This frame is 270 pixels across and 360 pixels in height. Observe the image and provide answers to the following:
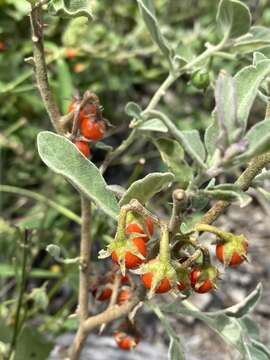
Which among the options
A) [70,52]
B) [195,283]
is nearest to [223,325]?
[195,283]

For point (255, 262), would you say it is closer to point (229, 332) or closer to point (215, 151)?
point (229, 332)

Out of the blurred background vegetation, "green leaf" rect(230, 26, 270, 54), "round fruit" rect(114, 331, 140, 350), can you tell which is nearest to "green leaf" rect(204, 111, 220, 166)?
"green leaf" rect(230, 26, 270, 54)

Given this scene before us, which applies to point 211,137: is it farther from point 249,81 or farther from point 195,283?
point 195,283

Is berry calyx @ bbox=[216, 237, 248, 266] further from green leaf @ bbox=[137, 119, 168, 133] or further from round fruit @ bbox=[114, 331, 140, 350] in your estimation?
round fruit @ bbox=[114, 331, 140, 350]

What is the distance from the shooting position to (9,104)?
8.88 feet

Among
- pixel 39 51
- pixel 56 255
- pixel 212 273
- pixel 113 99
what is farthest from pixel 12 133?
pixel 212 273

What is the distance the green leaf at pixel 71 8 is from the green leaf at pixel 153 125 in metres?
0.25

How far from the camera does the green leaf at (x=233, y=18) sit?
1470 millimetres

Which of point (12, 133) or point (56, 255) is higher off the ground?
point (56, 255)

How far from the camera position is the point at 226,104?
3.32 ft

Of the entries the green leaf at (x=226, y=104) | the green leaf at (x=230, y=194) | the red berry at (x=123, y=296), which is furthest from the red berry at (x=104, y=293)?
the green leaf at (x=226, y=104)

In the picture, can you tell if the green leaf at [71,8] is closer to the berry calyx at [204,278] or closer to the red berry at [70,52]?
the berry calyx at [204,278]

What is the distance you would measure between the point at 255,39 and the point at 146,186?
0.64 metres

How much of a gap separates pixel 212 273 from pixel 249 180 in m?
0.18
